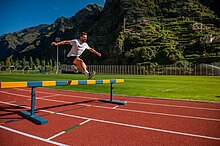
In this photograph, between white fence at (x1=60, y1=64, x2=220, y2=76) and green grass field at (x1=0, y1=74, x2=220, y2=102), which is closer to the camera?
green grass field at (x1=0, y1=74, x2=220, y2=102)

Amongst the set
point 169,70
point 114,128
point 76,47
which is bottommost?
point 114,128

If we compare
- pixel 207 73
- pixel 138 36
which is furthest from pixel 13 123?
pixel 138 36

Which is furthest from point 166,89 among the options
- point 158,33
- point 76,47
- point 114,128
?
point 158,33

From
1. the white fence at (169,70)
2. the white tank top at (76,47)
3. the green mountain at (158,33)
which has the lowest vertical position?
the white fence at (169,70)

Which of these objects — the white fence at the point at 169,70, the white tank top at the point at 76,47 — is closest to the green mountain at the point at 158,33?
the white fence at the point at 169,70

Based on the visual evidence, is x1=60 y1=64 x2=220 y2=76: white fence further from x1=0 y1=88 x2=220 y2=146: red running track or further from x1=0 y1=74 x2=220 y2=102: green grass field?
x1=0 y1=88 x2=220 y2=146: red running track

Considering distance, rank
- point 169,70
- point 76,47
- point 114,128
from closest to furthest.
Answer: point 114,128 < point 76,47 < point 169,70

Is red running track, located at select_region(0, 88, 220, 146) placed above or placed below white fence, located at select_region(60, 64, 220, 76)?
below

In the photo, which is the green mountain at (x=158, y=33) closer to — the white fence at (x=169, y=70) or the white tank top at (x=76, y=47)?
the white fence at (x=169, y=70)

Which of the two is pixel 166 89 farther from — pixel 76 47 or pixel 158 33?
pixel 158 33

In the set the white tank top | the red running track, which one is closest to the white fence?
the red running track

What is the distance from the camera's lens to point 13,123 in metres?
5.93

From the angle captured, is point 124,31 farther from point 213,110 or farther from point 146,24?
point 213,110

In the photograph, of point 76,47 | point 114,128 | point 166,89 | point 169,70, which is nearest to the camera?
point 114,128
